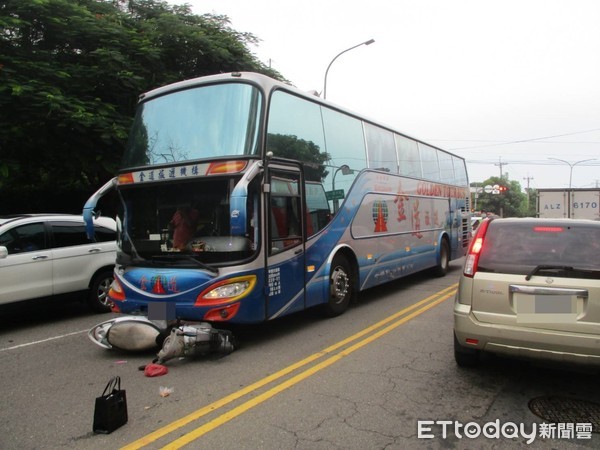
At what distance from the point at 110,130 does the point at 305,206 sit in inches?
227

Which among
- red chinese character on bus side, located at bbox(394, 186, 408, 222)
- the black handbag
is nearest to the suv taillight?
the black handbag

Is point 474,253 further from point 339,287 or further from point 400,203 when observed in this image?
point 400,203

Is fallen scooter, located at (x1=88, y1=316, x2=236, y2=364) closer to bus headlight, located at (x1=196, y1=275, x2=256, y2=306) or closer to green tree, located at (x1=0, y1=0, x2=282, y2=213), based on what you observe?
bus headlight, located at (x1=196, y1=275, x2=256, y2=306)

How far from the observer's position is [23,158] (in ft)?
35.1

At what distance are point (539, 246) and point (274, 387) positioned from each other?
9.23 feet

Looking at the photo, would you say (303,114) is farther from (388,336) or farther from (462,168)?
(462,168)

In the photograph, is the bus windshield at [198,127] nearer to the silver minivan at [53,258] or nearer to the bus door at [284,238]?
the bus door at [284,238]

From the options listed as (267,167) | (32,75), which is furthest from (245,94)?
(32,75)

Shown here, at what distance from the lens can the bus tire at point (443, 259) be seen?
12227 millimetres

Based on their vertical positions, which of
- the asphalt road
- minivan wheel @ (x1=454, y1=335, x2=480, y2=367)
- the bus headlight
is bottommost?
the asphalt road

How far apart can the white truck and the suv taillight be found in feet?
76.1

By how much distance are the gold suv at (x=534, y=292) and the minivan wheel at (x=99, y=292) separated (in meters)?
6.25

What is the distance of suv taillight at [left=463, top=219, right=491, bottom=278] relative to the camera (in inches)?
171

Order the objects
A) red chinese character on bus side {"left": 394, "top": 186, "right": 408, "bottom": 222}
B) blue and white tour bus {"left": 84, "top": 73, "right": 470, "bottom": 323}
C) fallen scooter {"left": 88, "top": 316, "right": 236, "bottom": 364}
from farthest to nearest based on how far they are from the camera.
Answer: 1. red chinese character on bus side {"left": 394, "top": 186, "right": 408, "bottom": 222}
2. blue and white tour bus {"left": 84, "top": 73, "right": 470, "bottom": 323}
3. fallen scooter {"left": 88, "top": 316, "right": 236, "bottom": 364}
